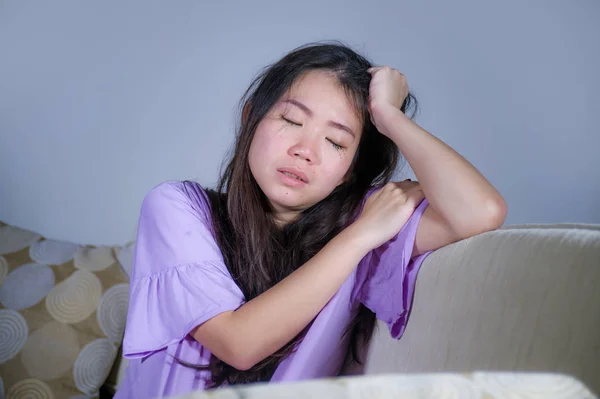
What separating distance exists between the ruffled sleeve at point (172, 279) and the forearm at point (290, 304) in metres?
0.06

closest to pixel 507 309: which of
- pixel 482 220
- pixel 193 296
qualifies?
pixel 482 220

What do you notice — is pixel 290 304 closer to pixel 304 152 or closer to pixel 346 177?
pixel 304 152

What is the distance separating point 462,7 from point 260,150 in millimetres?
1059

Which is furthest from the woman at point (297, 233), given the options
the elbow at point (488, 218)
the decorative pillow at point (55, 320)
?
the decorative pillow at point (55, 320)

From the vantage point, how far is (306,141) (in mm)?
1014

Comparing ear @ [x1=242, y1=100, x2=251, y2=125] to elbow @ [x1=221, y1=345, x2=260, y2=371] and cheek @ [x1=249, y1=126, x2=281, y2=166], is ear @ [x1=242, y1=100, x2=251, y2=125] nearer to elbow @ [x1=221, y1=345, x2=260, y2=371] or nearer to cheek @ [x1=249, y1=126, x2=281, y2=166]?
cheek @ [x1=249, y1=126, x2=281, y2=166]

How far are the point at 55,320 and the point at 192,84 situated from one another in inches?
34.2

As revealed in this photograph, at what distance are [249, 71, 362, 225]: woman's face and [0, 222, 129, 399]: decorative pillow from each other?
2.76 ft

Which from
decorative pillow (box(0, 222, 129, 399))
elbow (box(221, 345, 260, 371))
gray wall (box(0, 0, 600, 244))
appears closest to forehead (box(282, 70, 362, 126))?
elbow (box(221, 345, 260, 371))

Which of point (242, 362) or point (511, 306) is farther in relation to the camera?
point (242, 362)

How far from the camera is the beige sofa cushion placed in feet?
1.56

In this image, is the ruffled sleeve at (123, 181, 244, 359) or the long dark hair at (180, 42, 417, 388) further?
the long dark hair at (180, 42, 417, 388)

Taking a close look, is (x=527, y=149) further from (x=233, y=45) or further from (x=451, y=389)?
(x=451, y=389)

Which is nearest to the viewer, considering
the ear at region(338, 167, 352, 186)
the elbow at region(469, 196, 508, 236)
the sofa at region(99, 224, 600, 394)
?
the sofa at region(99, 224, 600, 394)
